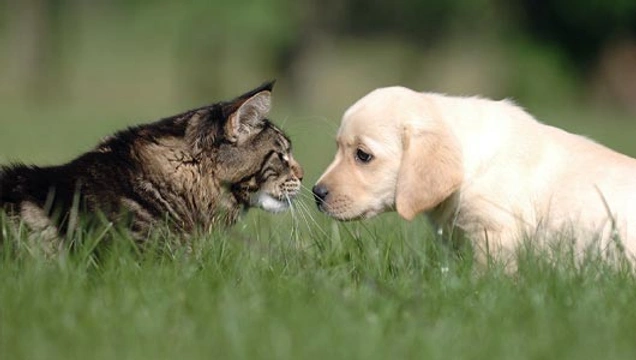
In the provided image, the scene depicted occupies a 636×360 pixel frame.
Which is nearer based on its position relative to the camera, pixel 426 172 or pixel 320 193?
pixel 426 172

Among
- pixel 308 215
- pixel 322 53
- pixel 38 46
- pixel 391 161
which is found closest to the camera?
pixel 391 161

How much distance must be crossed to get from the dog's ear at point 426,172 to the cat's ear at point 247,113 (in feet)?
2.57

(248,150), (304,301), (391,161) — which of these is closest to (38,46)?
(248,150)

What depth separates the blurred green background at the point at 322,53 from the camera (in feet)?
119

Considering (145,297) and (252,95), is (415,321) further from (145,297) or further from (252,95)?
(252,95)

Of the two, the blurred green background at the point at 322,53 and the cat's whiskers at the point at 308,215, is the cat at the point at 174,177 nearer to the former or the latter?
the cat's whiskers at the point at 308,215

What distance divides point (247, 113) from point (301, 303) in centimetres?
185

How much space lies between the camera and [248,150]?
6.48m

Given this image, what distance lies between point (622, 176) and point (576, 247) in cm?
48

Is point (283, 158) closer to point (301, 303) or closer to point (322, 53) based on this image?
point (301, 303)

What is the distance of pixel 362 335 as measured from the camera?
4379 mm

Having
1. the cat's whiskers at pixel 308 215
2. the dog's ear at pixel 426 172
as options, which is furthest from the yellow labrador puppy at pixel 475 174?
the cat's whiskers at pixel 308 215

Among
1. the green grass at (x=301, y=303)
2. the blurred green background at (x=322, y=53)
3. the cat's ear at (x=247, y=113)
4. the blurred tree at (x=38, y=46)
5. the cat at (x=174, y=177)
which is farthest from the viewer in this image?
the blurred tree at (x=38, y=46)

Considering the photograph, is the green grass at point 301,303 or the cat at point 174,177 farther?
the cat at point 174,177
